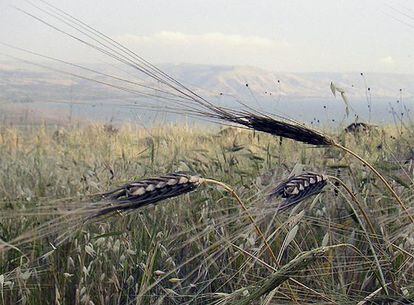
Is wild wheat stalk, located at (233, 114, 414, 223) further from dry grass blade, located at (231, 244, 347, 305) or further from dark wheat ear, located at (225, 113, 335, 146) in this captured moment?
dry grass blade, located at (231, 244, 347, 305)

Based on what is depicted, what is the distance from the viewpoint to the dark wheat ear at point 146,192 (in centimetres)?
130

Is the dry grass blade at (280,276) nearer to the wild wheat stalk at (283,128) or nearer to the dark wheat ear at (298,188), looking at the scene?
the dark wheat ear at (298,188)

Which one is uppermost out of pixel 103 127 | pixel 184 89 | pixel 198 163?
pixel 184 89

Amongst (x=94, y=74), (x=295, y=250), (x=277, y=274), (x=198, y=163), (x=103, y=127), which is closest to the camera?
(x=277, y=274)

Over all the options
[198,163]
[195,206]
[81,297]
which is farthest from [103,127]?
[81,297]

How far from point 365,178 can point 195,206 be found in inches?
28.5

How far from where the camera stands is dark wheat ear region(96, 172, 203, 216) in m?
1.30

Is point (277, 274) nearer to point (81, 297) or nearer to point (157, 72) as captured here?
point (157, 72)

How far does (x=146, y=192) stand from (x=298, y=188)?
33cm

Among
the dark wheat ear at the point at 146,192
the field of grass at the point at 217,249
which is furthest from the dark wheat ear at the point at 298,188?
the dark wheat ear at the point at 146,192

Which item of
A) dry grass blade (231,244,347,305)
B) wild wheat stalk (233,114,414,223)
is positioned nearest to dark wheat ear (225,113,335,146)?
wild wheat stalk (233,114,414,223)

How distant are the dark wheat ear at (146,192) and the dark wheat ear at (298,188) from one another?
200 mm

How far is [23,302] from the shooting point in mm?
2158

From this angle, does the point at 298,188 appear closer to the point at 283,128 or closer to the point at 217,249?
the point at 283,128
